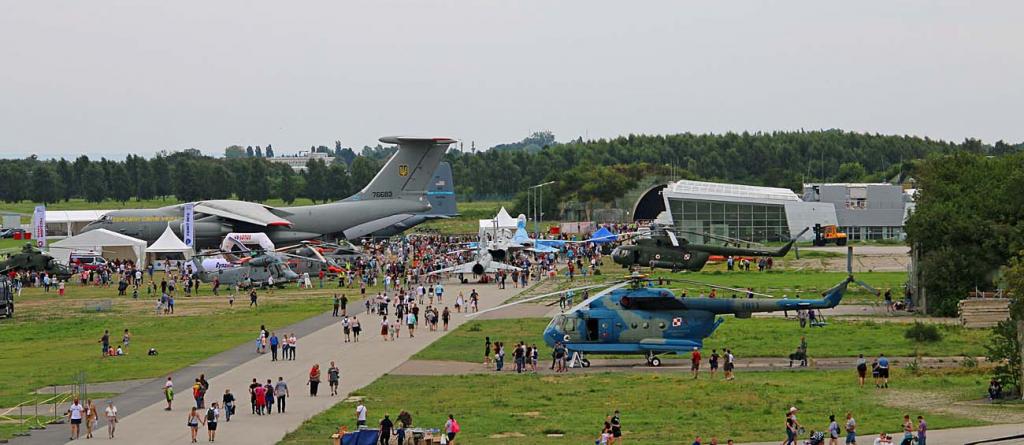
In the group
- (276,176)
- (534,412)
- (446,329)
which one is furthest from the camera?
(276,176)

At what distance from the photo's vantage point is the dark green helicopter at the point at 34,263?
70.9 metres

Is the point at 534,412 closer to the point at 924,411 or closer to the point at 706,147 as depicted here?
the point at 924,411

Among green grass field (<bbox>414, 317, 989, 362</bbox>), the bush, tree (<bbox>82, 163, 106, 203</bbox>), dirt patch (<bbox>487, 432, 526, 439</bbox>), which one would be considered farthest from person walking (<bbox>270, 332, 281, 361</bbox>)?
tree (<bbox>82, 163, 106, 203</bbox>)

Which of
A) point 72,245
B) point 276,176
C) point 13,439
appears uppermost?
point 276,176

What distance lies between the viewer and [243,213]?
8525cm

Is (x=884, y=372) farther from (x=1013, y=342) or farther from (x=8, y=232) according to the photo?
(x=8, y=232)

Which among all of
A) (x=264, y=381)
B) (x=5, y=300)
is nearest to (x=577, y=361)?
(x=264, y=381)

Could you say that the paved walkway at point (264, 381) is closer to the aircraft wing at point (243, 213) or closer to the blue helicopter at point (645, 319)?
the blue helicopter at point (645, 319)

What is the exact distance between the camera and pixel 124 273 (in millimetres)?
70562

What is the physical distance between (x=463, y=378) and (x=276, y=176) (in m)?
143

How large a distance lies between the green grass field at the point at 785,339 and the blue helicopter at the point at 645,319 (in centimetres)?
241

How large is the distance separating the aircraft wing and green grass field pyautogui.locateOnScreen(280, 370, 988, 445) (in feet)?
164

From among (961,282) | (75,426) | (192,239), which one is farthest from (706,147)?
(75,426)

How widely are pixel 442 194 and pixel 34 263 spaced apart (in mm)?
33367
